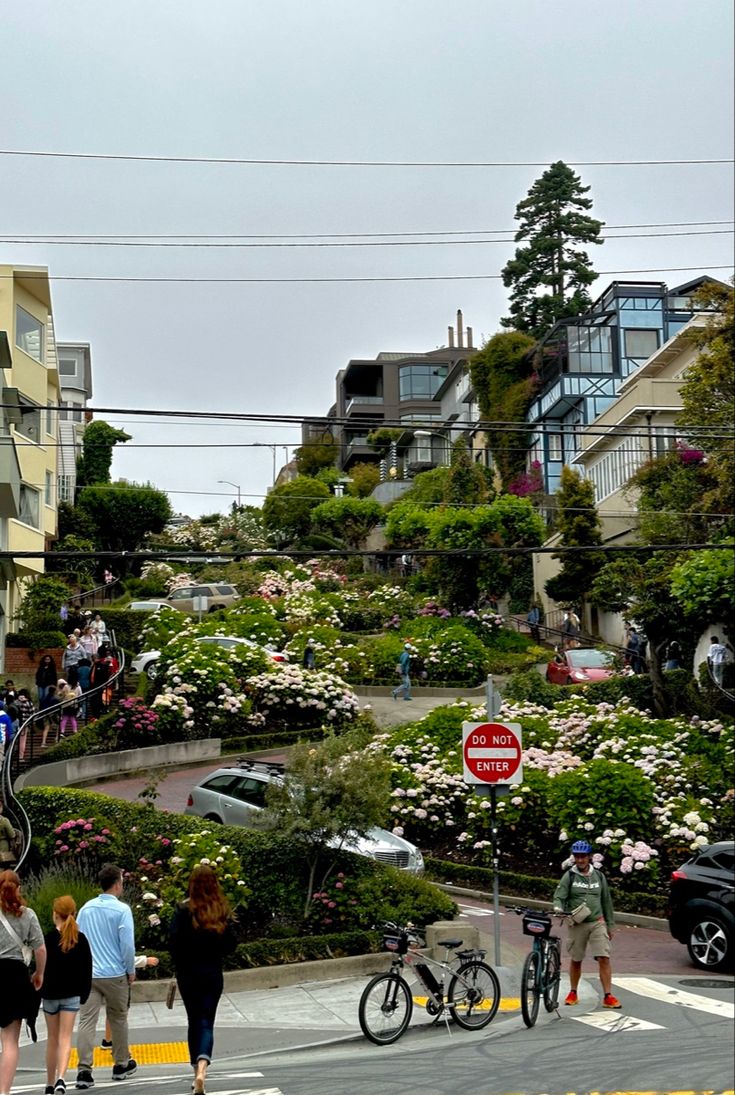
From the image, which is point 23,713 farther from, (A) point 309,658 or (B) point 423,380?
(B) point 423,380

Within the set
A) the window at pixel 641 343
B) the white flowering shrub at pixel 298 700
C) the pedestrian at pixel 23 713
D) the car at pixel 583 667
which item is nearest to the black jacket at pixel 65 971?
the pedestrian at pixel 23 713

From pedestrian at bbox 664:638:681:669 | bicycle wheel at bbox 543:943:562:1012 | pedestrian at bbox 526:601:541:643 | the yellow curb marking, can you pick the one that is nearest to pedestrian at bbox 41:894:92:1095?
the yellow curb marking

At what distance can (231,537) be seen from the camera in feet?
270

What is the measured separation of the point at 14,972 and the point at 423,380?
102m

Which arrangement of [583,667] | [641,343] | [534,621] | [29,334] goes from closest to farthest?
[583,667], [29,334], [534,621], [641,343]

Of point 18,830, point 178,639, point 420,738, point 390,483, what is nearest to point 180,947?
point 18,830

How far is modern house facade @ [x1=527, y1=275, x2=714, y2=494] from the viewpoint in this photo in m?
61.6

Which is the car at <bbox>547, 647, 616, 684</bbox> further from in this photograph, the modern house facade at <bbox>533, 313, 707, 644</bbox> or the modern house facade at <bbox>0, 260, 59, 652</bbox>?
the modern house facade at <bbox>0, 260, 59, 652</bbox>

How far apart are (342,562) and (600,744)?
140 ft

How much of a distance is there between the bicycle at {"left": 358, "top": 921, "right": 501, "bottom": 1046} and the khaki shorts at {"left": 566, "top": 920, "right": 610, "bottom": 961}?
1.21 meters

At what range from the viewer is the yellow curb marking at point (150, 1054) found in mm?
11492

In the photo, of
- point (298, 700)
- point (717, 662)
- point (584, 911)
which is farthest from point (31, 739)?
point (584, 911)

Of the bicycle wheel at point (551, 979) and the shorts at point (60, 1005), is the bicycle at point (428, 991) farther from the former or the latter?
the shorts at point (60, 1005)

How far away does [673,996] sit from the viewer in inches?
523
